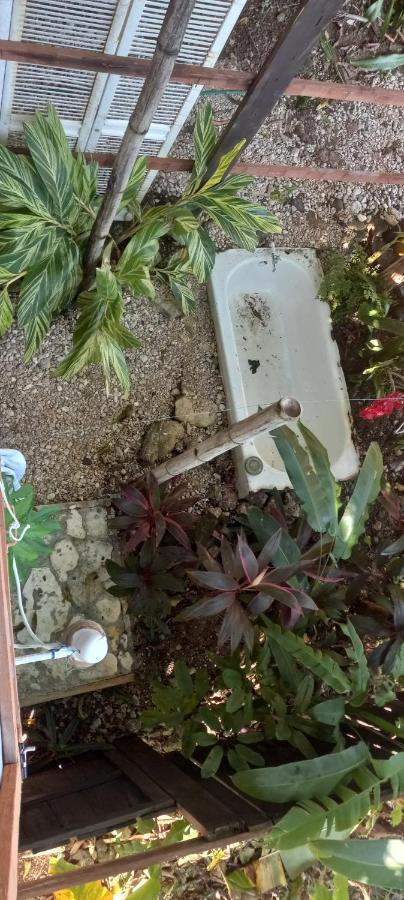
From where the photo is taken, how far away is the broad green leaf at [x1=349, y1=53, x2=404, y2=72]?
2725mm

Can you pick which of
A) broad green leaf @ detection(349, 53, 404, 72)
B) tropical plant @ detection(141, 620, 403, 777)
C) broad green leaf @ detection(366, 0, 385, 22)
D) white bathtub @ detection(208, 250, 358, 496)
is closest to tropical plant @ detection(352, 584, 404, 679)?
tropical plant @ detection(141, 620, 403, 777)

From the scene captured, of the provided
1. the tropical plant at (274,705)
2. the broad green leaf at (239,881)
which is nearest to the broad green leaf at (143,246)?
the tropical plant at (274,705)

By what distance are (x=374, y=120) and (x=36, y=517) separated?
7.46 feet

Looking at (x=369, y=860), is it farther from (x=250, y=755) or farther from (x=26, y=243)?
(x=26, y=243)

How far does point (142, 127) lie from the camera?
139 cm

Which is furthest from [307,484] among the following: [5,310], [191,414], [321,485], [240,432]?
[5,310]

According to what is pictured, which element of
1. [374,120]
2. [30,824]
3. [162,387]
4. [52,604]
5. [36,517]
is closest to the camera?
[30,824]

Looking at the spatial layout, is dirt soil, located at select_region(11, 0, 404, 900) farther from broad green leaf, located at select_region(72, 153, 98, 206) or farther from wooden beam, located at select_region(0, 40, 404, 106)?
wooden beam, located at select_region(0, 40, 404, 106)

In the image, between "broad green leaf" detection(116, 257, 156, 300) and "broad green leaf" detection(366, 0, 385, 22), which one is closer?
"broad green leaf" detection(116, 257, 156, 300)

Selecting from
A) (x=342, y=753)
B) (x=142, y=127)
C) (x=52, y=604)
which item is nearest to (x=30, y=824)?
(x=52, y=604)

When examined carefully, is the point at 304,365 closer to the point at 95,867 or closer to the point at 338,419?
the point at 338,419

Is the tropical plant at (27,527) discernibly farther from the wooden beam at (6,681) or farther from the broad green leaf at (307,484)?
the wooden beam at (6,681)

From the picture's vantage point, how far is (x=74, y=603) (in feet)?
7.00

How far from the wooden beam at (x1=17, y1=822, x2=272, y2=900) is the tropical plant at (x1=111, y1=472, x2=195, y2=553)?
799 millimetres
